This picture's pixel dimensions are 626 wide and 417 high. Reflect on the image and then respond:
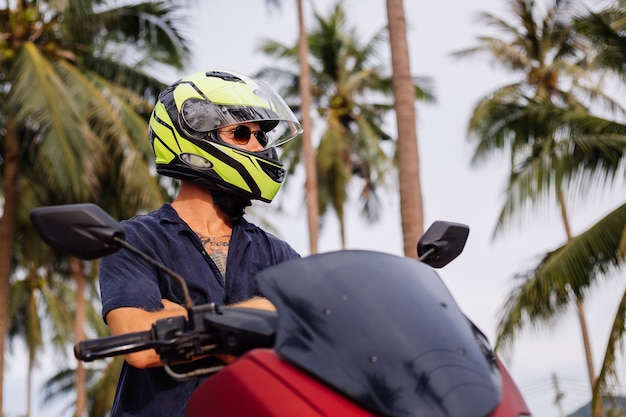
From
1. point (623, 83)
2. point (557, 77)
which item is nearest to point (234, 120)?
point (623, 83)

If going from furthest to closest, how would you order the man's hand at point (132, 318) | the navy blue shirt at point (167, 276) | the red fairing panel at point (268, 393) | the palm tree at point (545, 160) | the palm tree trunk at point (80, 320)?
the palm tree trunk at point (80, 320) < the palm tree at point (545, 160) < the navy blue shirt at point (167, 276) < the man's hand at point (132, 318) < the red fairing panel at point (268, 393)

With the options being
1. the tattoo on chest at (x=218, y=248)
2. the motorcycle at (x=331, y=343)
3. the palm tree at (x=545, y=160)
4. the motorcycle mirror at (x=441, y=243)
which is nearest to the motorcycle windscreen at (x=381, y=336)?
the motorcycle at (x=331, y=343)

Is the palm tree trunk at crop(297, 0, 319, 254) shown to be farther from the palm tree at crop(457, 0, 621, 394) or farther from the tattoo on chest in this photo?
the tattoo on chest

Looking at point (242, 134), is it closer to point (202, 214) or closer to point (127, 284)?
point (202, 214)

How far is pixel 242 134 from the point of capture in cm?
300

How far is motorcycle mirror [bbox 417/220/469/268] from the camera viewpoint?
2.46m

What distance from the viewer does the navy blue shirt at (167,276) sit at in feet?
8.25

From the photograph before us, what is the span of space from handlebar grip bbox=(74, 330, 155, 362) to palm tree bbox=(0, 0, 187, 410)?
44.9 ft

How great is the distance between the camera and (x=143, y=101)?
18.7 metres

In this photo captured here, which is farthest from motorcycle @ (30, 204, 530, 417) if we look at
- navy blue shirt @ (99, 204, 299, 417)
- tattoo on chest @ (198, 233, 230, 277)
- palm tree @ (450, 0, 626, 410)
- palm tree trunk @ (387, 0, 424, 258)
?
palm tree @ (450, 0, 626, 410)

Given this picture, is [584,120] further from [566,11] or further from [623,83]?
[566,11]

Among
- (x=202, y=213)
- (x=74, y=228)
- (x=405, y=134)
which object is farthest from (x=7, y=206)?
(x=74, y=228)

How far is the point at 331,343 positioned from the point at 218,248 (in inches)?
49.8

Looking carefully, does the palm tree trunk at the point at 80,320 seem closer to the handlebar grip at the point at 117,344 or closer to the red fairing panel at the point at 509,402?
the handlebar grip at the point at 117,344
